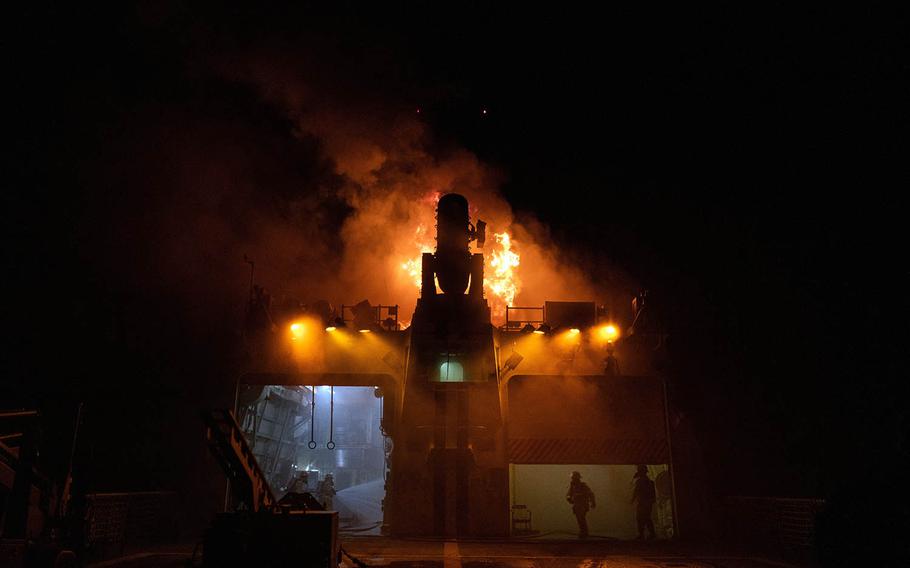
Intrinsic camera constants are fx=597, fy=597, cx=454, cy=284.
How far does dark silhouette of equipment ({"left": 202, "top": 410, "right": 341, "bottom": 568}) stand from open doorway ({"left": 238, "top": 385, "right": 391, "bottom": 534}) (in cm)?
464

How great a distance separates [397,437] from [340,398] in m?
24.3

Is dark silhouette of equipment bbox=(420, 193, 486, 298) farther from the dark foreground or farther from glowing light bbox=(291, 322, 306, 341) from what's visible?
the dark foreground

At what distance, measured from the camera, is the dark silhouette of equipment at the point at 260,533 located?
29.4ft

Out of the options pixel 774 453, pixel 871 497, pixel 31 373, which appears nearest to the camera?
pixel 871 497

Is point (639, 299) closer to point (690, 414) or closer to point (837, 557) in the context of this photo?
point (690, 414)

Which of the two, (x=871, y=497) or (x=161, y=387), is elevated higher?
(x=161, y=387)

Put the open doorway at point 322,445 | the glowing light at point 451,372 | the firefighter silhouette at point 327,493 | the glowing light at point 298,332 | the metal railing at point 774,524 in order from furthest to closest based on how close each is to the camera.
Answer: the firefighter silhouette at point 327,493
the open doorway at point 322,445
the glowing light at point 298,332
the glowing light at point 451,372
the metal railing at point 774,524

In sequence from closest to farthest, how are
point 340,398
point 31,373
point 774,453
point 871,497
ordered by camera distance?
point 871,497 < point 774,453 < point 31,373 < point 340,398

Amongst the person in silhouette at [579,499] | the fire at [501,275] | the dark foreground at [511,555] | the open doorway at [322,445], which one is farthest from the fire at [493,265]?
the dark foreground at [511,555]

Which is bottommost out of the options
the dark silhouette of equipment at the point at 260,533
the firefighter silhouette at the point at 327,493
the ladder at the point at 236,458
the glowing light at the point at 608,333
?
the firefighter silhouette at the point at 327,493

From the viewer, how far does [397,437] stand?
767 inches

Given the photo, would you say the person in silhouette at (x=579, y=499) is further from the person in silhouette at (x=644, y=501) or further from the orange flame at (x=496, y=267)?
the orange flame at (x=496, y=267)

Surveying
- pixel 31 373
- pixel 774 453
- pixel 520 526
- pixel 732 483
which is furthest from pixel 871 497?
pixel 31 373

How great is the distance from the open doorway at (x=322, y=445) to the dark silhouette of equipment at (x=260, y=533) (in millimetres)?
4639
